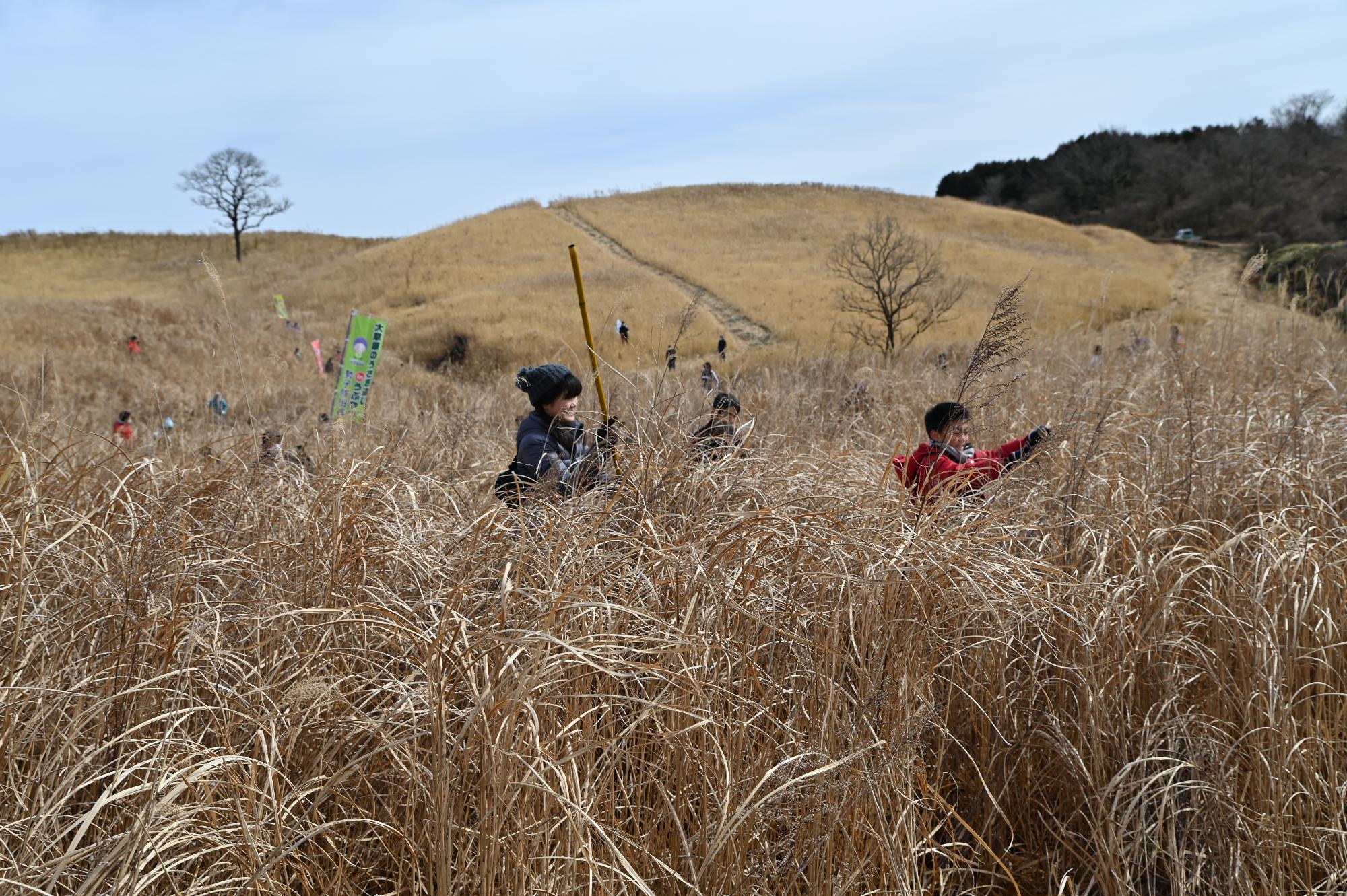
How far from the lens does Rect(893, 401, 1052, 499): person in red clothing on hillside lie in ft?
10.9

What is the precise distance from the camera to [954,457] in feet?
12.4

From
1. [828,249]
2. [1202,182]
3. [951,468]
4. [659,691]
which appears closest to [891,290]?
[951,468]

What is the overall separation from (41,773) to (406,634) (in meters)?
0.79

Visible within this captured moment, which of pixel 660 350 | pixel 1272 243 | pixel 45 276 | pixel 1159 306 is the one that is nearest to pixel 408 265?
pixel 45 276

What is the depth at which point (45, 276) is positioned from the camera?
2087 inches

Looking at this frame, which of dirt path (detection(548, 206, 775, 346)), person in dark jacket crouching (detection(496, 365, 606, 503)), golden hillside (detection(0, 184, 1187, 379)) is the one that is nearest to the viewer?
person in dark jacket crouching (detection(496, 365, 606, 503))

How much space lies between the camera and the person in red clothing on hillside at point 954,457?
3.32 metres

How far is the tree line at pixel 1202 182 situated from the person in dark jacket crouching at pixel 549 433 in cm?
4482

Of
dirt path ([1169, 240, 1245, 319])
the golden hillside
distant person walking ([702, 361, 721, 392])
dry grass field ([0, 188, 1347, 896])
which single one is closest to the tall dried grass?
dry grass field ([0, 188, 1347, 896])

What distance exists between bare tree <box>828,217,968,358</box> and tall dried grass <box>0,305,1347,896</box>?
1266 centimetres

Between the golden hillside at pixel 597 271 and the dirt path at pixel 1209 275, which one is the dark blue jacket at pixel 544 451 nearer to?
the golden hillside at pixel 597 271

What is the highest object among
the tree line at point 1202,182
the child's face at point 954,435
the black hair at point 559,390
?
the tree line at point 1202,182

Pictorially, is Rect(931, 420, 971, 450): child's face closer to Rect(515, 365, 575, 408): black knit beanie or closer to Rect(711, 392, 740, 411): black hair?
Rect(711, 392, 740, 411): black hair

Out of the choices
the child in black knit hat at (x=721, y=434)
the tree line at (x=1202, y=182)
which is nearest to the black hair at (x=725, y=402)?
the child in black knit hat at (x=721, y=434)
